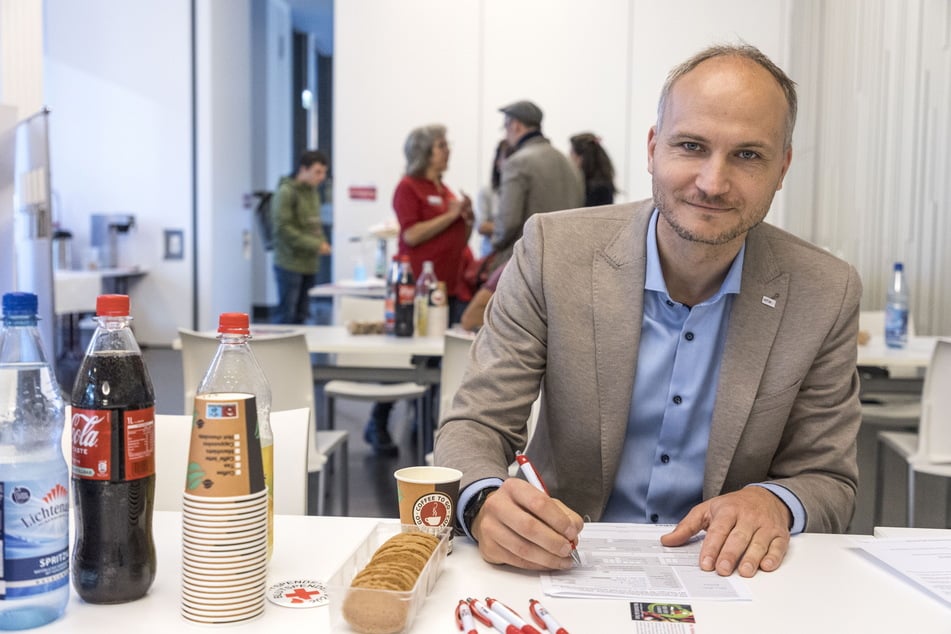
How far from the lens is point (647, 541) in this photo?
1.24 metres

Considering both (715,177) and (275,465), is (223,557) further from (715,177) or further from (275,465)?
(715,177)

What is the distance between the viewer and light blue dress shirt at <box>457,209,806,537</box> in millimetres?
1515

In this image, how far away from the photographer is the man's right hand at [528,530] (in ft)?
3.57

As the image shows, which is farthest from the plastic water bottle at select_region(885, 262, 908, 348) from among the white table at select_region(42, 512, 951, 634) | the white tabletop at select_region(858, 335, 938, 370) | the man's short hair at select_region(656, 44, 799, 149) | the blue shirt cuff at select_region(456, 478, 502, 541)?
the blue shirt cuff at select_region(456, 478, 502, 541)

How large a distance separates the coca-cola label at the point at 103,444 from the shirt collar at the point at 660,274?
35.2 inches

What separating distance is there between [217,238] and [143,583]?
8072mm

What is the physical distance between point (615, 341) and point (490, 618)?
66 cm

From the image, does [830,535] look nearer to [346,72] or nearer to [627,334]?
[627,334]

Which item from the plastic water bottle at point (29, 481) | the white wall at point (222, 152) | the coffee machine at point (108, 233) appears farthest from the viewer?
the white wall at point (222, 152)

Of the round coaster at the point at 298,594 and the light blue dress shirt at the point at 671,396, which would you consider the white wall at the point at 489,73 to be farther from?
the round coaster at the point at 298,594

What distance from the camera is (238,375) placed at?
101 centimetres

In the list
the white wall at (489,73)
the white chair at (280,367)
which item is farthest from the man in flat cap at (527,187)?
the white wall at (489,73)

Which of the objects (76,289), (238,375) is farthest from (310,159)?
(238,375)

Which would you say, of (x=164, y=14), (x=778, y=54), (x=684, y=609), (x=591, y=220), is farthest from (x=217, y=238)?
(x=684, y=609)
